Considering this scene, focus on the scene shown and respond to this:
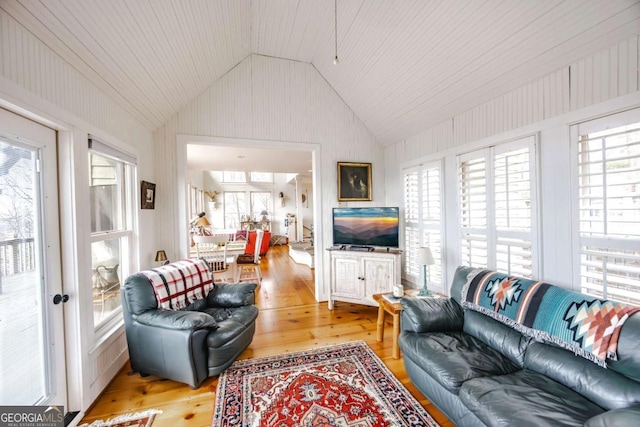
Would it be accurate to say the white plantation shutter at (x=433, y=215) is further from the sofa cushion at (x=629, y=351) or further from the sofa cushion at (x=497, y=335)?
the sofa cushion at (x=629, y=351)

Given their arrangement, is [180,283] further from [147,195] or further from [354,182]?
[354,182]

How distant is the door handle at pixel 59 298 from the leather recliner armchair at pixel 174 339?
0.40m

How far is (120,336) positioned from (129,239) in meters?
0.97

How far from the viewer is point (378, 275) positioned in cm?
324

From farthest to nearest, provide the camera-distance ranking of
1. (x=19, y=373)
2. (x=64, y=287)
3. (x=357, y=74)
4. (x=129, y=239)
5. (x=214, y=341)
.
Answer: (x=357, y=74), (x=129, y=239), (x=214, y=341), (x=64, y=287), (x=19, y=373)

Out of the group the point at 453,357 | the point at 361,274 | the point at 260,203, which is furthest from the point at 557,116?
the point at 260,203

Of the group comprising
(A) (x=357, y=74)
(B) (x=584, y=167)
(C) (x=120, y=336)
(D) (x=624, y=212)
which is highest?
(A) (x=357, y=74)

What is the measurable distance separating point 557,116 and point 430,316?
6.35 feet

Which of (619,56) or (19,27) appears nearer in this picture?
(19,27)

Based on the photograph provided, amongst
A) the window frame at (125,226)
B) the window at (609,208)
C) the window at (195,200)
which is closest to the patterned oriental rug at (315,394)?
the window frame at (125,226)

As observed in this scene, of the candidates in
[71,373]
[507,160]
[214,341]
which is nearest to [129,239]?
[71,373]

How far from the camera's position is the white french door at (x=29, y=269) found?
4.40 ft

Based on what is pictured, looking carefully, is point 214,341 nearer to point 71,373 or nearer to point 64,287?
point 71,373

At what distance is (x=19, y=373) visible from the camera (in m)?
1.42
